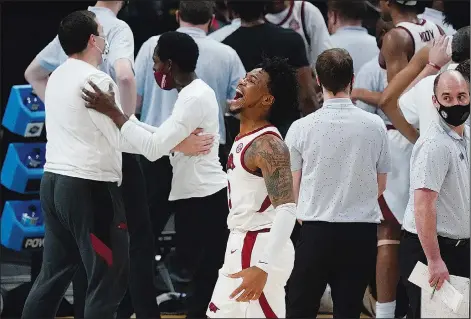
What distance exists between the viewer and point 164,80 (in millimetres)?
6828

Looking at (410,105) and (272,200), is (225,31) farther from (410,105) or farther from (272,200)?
(272,200)

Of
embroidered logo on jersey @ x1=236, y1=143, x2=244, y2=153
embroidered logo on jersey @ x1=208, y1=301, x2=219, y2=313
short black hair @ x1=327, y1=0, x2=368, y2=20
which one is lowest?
embroidered logo on jersey @ x1=208, y1=301, x2=219, y2=313

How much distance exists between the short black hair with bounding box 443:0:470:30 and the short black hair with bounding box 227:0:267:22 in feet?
3.85

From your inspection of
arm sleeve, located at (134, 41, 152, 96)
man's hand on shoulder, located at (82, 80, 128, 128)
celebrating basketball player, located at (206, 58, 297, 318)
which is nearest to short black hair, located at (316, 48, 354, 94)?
celebrating basketball player, located at (206, 58, 297, 318)

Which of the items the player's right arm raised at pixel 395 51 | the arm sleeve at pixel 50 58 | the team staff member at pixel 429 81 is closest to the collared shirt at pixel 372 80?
the player's right arm raised at pixel 395 51

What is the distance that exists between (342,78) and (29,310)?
6.67 feet

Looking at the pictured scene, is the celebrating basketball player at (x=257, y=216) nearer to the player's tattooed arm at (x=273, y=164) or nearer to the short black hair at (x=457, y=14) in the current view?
the player's tattooed arm at (x=273, y=164)

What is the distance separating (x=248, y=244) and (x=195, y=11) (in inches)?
93.0

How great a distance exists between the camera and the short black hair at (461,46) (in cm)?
673

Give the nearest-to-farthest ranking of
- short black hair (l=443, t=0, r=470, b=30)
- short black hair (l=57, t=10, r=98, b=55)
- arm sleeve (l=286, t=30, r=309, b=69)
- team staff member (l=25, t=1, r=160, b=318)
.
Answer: short black hair (l=57, t=10, r=98, b=55)
team staff member (l=25, t=1, r=160, b=318)
arm sleeve (l=286, t=30, r=309, b=69)
short black hair (l=443, t=0, r=470, b=30)

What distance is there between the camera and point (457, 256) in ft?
20.2

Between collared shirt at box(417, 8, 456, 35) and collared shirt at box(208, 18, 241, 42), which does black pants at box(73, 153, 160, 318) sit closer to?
collared shirt at box(208, 18, 241, 42)

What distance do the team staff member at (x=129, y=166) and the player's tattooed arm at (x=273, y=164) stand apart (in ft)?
5.11

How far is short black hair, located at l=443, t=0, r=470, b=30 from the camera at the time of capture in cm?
777
